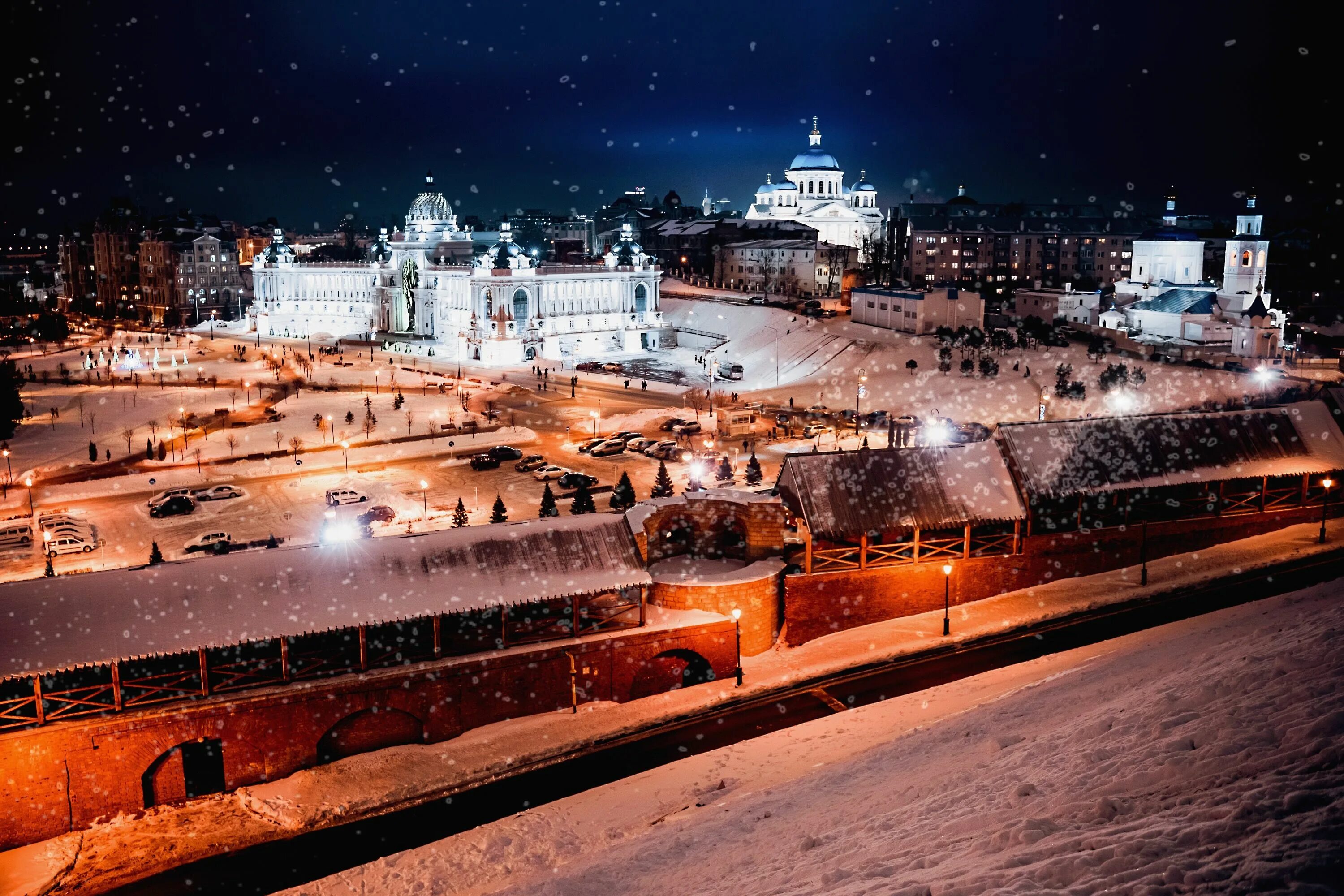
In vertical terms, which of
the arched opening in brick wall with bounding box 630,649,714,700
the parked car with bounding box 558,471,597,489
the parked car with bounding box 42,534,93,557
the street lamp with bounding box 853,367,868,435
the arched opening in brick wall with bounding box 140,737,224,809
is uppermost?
the street lamp with bounding box 853,367,868,435

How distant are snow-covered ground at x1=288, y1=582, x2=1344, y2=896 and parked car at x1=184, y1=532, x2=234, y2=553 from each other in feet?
47.9

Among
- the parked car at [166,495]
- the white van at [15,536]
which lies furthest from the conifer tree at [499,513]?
the white van at [15,536]

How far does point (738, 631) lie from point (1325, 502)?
1567 cm

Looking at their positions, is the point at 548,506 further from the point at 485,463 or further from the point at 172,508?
the point at 172,508

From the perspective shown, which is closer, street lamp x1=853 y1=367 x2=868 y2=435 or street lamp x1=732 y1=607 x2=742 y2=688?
street lamp x1=732 y1=607 x2=742 y2=688

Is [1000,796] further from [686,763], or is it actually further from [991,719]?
[686,763]

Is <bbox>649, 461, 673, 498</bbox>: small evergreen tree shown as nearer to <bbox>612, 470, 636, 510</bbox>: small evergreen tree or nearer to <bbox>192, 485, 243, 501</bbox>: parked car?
<bbox>612, 470, 636, 510</bbox>: small evergreen tree

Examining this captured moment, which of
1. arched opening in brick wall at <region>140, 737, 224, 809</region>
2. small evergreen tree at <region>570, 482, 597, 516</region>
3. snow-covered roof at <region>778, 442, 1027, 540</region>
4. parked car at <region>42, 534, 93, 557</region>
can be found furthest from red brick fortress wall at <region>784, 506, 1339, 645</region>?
parked car at <region>42, 534, 93, 557</region>

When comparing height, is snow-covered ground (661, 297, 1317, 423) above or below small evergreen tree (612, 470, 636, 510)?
above

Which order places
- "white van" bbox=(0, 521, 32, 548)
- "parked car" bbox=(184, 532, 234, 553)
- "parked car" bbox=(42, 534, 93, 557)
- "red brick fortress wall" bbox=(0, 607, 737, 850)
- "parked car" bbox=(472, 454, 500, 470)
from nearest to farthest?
"red brick fortress wall" bbox=(0, 607, 737, 850)
"parked car" bbox=(184, 532, 234, 553)
"parked car" bbox=(42, 534, 93, 557)
"white van" bbox=(0, 521, 32, 548)
"parked car" bbox=(472, 454, 500, 470)

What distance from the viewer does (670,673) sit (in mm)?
19859

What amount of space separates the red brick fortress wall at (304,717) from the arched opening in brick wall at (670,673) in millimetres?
33

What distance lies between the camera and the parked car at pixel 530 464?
3597 cm

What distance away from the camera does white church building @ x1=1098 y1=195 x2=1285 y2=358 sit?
5181cm
